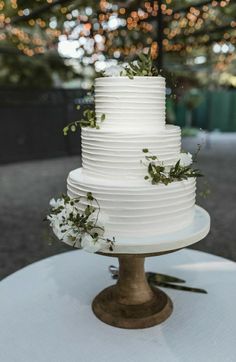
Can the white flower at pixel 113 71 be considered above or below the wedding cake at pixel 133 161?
above

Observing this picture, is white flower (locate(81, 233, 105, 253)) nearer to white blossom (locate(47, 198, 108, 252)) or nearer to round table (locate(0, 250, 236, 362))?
white blossom (locate(47, 198, 108, 252))

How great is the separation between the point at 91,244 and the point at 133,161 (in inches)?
20.0

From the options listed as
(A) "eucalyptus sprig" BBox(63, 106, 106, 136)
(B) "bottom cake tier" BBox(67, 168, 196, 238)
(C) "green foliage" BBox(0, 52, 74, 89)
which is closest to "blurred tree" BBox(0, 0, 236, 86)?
(C) "green foliage" BBox(0, 52, 74, 89)

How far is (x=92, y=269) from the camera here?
9.84 ft

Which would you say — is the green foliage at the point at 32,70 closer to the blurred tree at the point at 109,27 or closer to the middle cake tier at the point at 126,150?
the blurred tree at the point at 109,27

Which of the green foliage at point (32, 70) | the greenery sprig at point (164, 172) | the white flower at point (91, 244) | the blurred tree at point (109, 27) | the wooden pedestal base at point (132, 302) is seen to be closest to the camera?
the white flower at point (91, 244)

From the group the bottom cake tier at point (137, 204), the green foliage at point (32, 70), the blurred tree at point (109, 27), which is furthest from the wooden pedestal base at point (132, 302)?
the green foliage at point (32, 70)

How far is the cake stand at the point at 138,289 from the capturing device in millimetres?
1987

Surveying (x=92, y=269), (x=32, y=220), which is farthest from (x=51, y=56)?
(x=92, y=269)

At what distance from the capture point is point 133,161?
208 centimetres

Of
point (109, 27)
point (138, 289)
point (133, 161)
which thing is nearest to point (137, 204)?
point (133, 161)

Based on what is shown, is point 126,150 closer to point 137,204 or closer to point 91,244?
point 137,204

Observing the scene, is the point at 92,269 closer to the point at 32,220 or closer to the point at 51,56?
the point at 32,220

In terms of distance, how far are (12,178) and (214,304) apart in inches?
296
